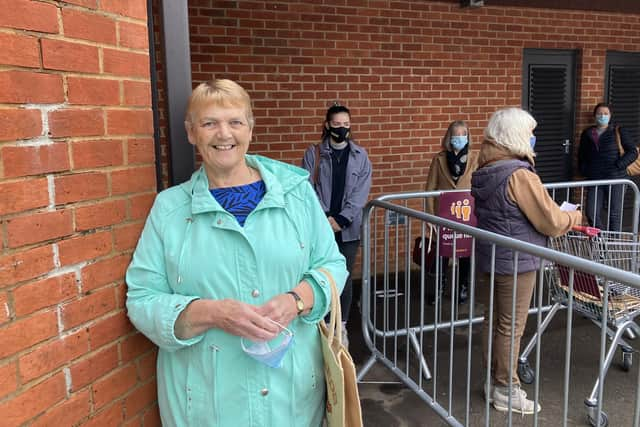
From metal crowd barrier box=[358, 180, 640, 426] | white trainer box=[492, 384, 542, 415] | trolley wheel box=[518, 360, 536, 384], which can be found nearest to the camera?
metal crowd barrier box=[358, 180, 640, 426]

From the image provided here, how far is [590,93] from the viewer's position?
6914 mm

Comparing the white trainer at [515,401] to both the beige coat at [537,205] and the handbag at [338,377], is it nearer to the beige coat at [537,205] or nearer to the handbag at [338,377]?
the beige coat at [537,205]

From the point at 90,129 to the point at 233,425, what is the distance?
952mm

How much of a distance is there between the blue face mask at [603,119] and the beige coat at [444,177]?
102 inches

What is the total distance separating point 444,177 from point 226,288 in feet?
11.8

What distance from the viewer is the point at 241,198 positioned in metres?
1.72

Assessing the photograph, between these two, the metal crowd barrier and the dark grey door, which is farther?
the dark grey door

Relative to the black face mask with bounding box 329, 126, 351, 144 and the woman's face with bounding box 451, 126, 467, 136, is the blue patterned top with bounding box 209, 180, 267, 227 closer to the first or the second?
the black face mask with bounding box 329, 126, 351, 144

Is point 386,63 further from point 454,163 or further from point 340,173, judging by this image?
point 340,173

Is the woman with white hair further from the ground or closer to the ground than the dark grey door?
closer to the ground

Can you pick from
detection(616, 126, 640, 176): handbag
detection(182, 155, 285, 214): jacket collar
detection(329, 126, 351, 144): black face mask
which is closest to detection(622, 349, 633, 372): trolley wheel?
detection(329, 126, 351, 144): black face mask

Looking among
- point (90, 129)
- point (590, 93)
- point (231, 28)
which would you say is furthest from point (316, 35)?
point (90, 129)

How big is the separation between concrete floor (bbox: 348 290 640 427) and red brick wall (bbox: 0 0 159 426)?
204cm

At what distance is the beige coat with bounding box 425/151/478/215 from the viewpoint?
4770mm
